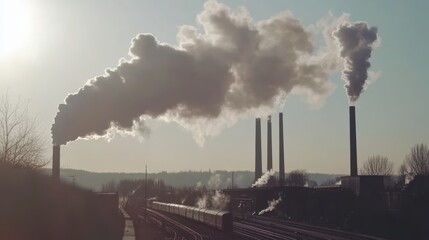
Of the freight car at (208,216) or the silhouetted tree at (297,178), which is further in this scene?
the silhouetted tree at (297,178)

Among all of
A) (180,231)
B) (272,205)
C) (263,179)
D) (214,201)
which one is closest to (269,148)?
(263,179)

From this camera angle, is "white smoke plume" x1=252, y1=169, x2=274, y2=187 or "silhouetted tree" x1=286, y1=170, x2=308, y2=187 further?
"silhouetted tree" x1=286, y1=170, x2=308, y2=187

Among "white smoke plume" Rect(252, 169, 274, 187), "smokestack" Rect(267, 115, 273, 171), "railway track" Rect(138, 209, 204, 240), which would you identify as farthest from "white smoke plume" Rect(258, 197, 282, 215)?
"smokestack" Rect(267, 115, 273, 171)

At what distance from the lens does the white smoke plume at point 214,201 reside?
264ft

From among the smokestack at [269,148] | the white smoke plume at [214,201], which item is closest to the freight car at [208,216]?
the white smoke plume at [214,201]

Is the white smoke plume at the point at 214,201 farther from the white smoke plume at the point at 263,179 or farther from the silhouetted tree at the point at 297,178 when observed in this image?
the silhouetted tree at the point at 297,178

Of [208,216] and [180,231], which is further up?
[208,216]

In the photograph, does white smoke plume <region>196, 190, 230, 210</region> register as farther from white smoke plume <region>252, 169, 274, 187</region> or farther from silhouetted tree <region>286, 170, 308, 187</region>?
silhouetted tree <region>286, 170, 308, 187</region>

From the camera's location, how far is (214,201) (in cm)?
8144

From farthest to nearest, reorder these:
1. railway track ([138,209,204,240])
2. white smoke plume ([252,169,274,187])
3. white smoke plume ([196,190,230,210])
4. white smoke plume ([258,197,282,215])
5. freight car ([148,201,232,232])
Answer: white smoke plume ([252,169,274,187]), white smoke plume ([196,190,230,210]), white smoke plume ([258,197,282,215]), freight car ([148,201,232,232]), railway track ([138,209,204,240])

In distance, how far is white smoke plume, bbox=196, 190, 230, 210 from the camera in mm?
80375

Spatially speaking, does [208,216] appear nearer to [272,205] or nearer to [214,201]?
[272,205]

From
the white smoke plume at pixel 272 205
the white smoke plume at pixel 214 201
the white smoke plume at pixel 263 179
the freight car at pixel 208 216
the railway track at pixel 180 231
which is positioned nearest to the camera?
the railway track at pixel 180 231

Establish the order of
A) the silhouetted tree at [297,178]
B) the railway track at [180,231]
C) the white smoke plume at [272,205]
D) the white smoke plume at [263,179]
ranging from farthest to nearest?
the silhouetted tree at [297,178] < the white smoke plume at [263,179] < the white smoke plume at [272,205] < the railway track at [180,231]
